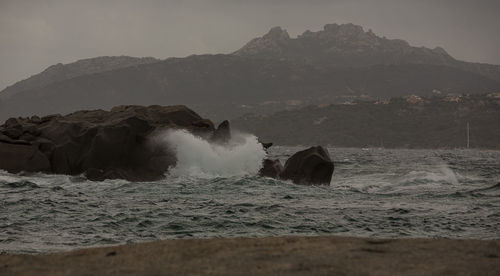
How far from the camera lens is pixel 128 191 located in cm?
2509

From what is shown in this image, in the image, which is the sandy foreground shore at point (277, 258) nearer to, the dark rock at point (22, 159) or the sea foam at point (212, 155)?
the dark rock at point (22, 159)

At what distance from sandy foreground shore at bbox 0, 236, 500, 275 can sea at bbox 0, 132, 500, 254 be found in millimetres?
5754

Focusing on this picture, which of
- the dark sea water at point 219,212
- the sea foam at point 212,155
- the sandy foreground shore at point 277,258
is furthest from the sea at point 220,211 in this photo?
the sandy foreground shore at point 277,258

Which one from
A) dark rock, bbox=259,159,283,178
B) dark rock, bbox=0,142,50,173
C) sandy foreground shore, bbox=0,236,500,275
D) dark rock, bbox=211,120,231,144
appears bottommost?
dark rock, bbox=259,159,283,178

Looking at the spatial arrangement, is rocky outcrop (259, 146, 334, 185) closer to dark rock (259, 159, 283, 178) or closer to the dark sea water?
dark rock (259, 159, 283, 178)

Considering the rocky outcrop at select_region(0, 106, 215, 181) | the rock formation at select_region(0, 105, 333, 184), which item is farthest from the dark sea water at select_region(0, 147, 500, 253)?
the rocky outcrop at select_region(0, 106, 215, 181)

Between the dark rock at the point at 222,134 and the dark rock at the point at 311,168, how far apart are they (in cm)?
724

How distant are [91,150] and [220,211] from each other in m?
15.9

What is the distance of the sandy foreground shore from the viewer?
20.1 ft

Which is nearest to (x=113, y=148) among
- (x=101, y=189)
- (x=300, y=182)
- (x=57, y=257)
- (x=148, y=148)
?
(x=148, y=148)

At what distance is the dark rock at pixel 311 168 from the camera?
30719mm

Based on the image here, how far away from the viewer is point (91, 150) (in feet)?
107

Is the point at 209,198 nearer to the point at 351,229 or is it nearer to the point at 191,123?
the point at 351,229

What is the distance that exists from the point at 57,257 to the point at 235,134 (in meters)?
34.7
